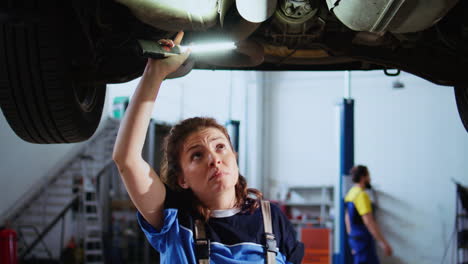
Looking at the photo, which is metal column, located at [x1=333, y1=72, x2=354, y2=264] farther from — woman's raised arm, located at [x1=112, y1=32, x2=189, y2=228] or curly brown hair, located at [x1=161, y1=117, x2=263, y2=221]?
woman's raised arm, located at [x1=112, y1=32, x2=189, y2=228]

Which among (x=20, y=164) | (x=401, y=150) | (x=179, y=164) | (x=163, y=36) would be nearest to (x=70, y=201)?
(x=20, y=164)

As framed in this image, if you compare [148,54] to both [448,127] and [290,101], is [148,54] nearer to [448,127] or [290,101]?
[448,127]

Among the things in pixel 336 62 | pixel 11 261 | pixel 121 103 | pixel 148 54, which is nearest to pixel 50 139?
pixel 148 54

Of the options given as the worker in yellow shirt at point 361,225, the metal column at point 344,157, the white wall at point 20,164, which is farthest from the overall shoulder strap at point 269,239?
the white wall at point 20,164

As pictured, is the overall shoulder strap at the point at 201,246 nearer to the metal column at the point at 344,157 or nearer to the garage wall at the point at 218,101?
the metal column at the point at 344,157

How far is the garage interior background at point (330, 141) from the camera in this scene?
642 cm

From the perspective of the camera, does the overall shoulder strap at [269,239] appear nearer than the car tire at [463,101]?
Yes

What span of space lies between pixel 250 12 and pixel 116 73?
73 cm

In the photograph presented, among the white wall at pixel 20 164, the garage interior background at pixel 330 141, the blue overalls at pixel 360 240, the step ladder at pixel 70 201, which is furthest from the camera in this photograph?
the garage interior background at pixel 330 141

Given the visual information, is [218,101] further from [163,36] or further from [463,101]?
[163,36]

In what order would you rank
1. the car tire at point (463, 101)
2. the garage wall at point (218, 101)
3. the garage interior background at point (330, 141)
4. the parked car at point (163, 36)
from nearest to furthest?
the parked car at point (163, 36)
the car tire at point (463, 101)
the garage interior background at point (330, 141)
the garage wall at point (218, 101)

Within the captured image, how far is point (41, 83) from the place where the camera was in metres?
1.64

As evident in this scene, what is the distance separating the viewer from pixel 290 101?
8.19 metres

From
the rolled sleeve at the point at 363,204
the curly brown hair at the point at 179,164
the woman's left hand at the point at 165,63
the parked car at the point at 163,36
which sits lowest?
the rolled sleeve at the point at 363,204
